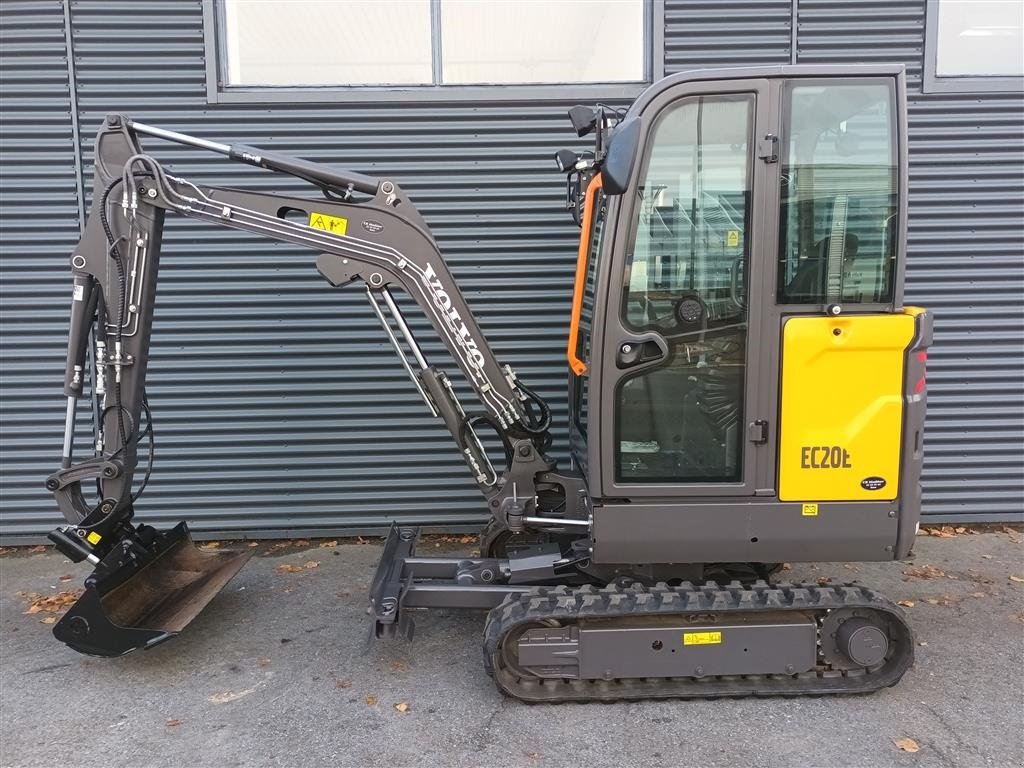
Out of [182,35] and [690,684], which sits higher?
[182,35]

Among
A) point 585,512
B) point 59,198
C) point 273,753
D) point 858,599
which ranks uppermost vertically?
point 59,198

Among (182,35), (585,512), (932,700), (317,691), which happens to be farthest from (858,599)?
(182,35)

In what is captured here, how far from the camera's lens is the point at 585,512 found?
395cm

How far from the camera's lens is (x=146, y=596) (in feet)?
13.2

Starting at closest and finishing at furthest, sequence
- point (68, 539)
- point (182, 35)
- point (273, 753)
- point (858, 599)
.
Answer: point (273, 753) → point (858, 599) → point (68, 539) → point (182, 35)

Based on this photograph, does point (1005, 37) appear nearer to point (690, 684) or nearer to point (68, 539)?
point (690, 684)

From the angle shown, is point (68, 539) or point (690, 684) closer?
point (690, 684)

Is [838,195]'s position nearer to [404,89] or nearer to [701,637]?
[701,637]

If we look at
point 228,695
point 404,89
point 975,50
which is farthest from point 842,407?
point 975,50

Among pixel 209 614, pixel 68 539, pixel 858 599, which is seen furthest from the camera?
pixel 209 614

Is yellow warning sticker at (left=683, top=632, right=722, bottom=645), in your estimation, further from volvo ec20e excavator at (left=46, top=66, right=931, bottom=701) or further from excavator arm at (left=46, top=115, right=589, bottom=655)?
excavator arm at (left=46, top=115, right=589, bottom=655)

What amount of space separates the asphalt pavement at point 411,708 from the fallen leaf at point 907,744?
17mm

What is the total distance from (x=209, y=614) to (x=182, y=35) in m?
4.35

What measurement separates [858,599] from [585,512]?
1.42 meters
